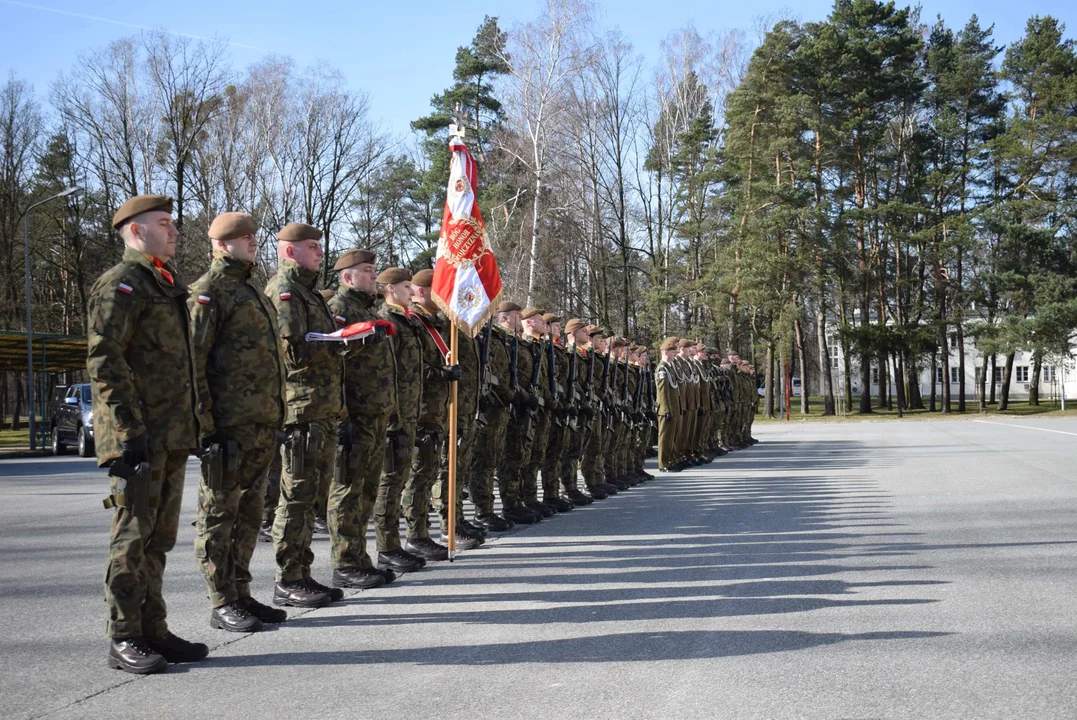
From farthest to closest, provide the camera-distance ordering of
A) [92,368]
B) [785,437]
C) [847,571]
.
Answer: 1. [785,437]
2. [847,571]
3. [92,368]

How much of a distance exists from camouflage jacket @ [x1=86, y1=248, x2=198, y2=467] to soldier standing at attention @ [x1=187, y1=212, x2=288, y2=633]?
0.39m

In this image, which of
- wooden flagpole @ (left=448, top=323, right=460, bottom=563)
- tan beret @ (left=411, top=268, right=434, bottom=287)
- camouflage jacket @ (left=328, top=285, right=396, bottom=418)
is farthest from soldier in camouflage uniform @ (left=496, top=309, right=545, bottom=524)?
camouflage jacket @ (left=328, top=285, right=396, bottom=418)

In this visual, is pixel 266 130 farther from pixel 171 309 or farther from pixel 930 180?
pixel 171 309

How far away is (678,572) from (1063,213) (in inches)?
1902

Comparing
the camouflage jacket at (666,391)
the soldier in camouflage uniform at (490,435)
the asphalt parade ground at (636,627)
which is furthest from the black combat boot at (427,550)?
the camouflage jacket at (666,391)

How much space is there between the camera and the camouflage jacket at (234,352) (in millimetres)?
5715

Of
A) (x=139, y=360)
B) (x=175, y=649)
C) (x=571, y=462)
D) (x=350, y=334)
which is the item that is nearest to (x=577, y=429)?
(x=571, y=462)

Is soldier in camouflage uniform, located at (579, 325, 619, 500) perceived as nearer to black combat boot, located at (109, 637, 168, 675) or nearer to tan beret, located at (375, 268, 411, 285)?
tan beret, located at (375, 268, 411, 285)

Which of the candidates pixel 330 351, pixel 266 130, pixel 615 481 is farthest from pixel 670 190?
pixel 330 351

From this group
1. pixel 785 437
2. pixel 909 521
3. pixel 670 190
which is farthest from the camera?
pixel 670 190

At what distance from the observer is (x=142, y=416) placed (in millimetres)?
5027

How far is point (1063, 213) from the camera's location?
49062mm

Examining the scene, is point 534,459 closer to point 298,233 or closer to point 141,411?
point 298,233

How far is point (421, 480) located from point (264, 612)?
2.50 meters
